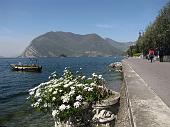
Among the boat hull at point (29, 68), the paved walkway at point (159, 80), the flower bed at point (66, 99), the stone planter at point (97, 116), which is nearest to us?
the flower bed at point (66, 99)

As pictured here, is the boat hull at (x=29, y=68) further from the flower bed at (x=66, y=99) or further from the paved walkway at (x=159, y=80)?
the flower bed at (x=66, y=99)

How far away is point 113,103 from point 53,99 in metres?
1.95

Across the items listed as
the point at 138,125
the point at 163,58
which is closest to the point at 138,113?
the point at 138,125

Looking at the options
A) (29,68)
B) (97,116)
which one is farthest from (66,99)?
(29,68)

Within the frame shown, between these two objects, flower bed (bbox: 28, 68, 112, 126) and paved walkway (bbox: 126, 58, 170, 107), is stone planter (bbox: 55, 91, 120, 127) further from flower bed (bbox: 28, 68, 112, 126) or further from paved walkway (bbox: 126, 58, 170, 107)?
paved walkway (bbox: 126, 58, 170, 107)

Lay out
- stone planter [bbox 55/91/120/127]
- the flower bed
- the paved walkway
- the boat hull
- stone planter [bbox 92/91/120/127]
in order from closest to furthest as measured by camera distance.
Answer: the flower bed
stone planter [bbox 55/91/120/127]
stone planter [bbox 92/91/120/127]
the paved walkway
the boat hull

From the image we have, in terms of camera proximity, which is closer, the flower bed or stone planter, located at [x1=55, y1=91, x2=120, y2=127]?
the flower bed

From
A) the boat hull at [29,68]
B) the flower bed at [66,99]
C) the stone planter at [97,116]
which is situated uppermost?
the flower bed at [66,99]

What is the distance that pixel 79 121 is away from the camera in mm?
8344

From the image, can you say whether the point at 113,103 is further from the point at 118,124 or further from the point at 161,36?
the point at 161,36

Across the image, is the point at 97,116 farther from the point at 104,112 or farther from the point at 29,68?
the point at 29,68

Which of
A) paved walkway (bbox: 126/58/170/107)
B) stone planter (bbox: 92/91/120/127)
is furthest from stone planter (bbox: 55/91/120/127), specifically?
paved walkway (bbox: 126/58/170/107)

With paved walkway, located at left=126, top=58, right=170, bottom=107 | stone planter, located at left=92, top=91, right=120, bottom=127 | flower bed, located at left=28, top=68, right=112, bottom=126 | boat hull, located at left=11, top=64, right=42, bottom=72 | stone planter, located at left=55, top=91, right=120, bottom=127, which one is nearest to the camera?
flower bed, located at left=28, top=68, right=112, bottom=126

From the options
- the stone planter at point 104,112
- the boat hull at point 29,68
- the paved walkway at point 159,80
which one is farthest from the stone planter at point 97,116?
the boat hull at point 29,68
